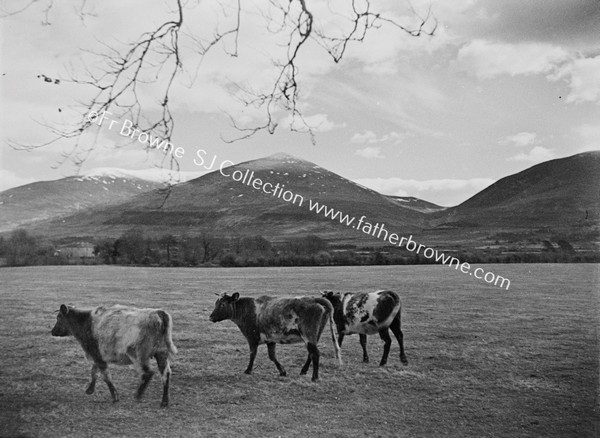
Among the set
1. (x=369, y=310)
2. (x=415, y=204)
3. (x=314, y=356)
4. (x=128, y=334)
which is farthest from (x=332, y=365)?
(x=415, y=204)

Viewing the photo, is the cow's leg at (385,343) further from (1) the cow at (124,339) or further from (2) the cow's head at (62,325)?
(2) the cow's head at (62,325)

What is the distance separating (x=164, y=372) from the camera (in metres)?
3.20

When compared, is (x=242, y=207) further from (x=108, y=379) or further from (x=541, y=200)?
(x=541, y=200)

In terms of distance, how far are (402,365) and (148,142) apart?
7.81 feet

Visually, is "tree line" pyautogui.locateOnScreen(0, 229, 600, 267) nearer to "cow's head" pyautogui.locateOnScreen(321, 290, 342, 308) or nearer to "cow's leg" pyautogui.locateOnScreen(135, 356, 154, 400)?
"cow's head" pyautogui.locateOnScreen(321, 290, 342, 308)

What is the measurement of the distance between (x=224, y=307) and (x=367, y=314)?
1070 millimetres

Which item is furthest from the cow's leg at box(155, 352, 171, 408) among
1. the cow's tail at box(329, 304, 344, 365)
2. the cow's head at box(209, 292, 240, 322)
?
the cow's tail at box(329, 304, 344, 365)

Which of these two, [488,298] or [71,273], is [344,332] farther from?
[71,273]

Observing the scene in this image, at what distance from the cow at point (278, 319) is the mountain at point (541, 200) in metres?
1.31

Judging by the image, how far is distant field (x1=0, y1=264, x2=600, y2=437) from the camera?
316 centimetres

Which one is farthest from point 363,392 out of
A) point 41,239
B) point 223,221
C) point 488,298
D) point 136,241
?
point 41,239

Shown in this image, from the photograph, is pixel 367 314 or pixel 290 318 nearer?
pixel 290 318

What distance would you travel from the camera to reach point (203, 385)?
129 inches

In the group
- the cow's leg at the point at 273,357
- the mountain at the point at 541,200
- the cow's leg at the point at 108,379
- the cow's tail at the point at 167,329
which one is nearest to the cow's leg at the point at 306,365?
the cow's leg at the point at 273,357
